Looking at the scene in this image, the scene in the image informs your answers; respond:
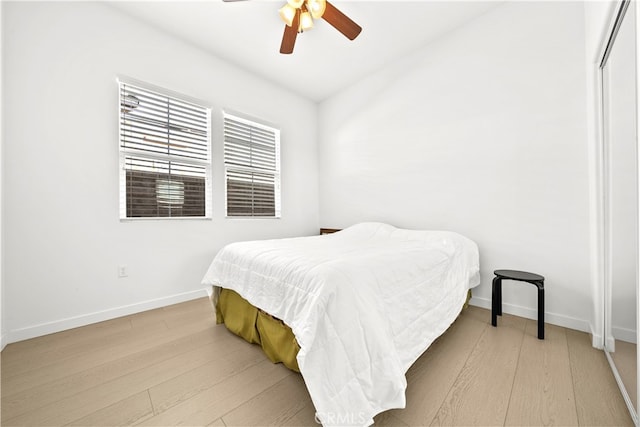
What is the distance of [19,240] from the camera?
182 cm

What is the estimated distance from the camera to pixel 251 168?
129 inches

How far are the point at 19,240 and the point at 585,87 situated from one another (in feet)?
14.5

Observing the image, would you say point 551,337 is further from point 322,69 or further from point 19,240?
point 19,240

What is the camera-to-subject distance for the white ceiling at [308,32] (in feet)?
7.44

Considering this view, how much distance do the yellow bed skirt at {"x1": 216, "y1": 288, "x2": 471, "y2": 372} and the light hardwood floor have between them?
7 cm

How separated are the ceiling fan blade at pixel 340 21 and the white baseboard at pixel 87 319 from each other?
2941 mm

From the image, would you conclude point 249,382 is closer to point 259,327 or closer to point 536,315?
point 259,327

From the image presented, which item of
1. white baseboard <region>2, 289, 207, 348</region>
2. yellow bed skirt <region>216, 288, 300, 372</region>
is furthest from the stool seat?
white baseboard <region>2, 289, 207, 348</region>

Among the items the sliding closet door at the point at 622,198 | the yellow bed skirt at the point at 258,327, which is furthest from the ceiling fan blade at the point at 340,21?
the yellow bed skirt at the point at 258,327

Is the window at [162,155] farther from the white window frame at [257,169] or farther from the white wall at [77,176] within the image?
the white window frame at [257,169]

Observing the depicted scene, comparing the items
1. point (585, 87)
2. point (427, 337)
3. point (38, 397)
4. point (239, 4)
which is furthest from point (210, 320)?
point (585, 87)

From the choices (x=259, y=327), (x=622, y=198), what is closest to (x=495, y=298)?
(x=622, y=198)

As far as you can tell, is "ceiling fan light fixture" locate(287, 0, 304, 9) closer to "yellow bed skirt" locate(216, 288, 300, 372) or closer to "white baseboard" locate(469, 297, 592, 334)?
"yellow bed skirt" locate(216, 288, 300, 372)

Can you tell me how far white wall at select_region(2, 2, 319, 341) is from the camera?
5.96ft
